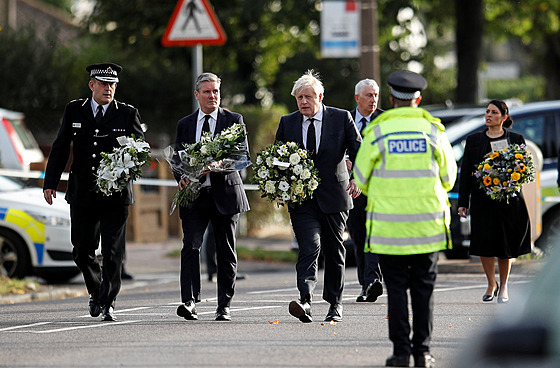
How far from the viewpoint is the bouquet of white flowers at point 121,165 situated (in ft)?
28.4

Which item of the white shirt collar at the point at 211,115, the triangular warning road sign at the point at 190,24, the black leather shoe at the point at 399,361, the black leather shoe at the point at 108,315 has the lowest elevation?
the black leather shoe at the point at 108,315

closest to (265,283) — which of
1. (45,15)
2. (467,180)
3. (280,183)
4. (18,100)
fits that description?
(467,180)

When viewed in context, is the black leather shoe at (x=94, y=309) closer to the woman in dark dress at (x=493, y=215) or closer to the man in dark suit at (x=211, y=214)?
the man in dark suit at (x=211, y=214)

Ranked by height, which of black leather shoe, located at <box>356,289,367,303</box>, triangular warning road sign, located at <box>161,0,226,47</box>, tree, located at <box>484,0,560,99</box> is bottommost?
black leather shoe, located at <box>356,289,367,303</box>

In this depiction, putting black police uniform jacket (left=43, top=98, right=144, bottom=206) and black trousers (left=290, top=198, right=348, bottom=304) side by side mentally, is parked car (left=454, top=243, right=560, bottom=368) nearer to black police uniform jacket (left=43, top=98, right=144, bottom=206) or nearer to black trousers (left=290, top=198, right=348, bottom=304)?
black trousers (left=290, top=198, right=348, bottom=304)

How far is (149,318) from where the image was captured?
9.01 meters

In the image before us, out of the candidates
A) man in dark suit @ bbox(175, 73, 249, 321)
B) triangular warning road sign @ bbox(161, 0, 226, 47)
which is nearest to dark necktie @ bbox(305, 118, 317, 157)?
man in dark suit @ bbox(175, 73, 249, 321)

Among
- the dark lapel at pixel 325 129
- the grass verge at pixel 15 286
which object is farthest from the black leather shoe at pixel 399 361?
the grass verge at pixel 15 286

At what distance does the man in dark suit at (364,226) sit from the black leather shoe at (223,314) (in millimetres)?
1688

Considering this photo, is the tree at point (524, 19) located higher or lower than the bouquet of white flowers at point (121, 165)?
higher

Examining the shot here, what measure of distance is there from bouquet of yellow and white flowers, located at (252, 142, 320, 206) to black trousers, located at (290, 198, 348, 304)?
16cm

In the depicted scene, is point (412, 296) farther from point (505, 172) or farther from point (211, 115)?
point (505, 172)

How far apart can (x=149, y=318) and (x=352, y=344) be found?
2.25 m

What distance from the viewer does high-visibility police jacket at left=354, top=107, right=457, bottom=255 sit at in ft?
21.6
